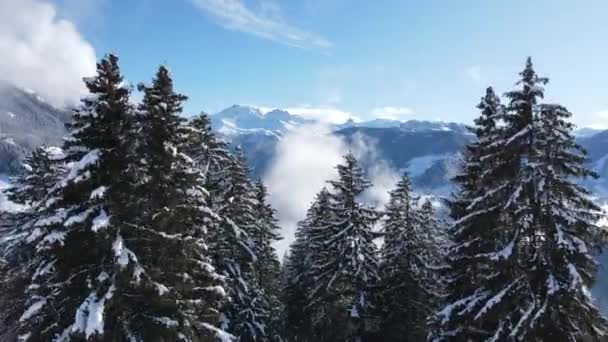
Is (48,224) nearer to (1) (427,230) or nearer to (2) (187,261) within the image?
(2) (187,261)

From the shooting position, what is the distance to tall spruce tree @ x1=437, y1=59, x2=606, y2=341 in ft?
54.0

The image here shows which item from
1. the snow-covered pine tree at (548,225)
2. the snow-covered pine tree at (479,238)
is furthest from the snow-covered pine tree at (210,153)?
the snow-covered pine tree at (548,225)

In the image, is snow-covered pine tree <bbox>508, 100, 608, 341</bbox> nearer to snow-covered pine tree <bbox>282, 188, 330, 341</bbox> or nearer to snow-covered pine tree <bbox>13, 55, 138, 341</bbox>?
snow-covered pine tree <bbox>13, 55, 138, 341</bbox>

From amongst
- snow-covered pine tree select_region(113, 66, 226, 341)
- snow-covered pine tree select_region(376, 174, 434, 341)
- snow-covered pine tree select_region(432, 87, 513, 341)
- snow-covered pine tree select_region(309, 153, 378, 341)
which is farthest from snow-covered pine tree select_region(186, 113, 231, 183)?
snow-covered pine tree select_region(432, 87, 513, 341)

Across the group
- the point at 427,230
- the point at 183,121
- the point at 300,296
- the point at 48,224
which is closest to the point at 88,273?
the point at 48,224

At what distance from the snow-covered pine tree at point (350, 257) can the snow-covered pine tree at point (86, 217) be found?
1697cm

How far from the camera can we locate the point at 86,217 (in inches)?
582

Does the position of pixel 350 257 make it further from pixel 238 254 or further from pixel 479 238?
pixel 479 238

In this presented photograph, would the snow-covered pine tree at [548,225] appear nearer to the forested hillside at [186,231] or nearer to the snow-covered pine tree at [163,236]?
the forested hillside at [186,231]

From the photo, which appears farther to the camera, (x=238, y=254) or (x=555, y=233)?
(x=238, y=254)

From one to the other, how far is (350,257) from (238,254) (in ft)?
21.5

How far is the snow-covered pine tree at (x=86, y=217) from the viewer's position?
14.6 metres

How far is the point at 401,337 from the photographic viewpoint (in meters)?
33.0

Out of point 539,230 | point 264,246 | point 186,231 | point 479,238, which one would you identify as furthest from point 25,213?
point 539,230
